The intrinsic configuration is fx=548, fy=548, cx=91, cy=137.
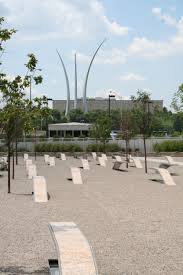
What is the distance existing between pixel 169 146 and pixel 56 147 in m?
12.1

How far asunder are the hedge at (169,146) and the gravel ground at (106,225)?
37587 millimetres

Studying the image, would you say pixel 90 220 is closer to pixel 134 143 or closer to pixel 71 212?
pixel 71 212

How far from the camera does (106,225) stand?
11586 mm

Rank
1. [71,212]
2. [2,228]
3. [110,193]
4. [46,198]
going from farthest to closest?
[110,193] < [46,198] < [71,212] < [2,228]

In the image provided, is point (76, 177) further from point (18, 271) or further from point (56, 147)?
point (56, 147)

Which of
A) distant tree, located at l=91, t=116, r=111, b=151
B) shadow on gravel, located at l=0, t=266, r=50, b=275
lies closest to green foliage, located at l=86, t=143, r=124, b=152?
distant tree, located at l=91, t=116, r=111, b=151

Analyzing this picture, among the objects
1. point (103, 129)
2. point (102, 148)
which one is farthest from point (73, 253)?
point (102, 148)

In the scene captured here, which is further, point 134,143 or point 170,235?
point 134,143

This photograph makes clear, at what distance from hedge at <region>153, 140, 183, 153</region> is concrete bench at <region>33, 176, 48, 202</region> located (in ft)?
137

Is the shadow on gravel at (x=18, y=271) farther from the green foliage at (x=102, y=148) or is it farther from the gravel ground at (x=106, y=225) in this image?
the green foliage at (x=102, y=148)

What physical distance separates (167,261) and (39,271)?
1.94m

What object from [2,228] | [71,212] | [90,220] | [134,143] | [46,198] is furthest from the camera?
Answer: [134,143]

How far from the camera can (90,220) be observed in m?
12.3

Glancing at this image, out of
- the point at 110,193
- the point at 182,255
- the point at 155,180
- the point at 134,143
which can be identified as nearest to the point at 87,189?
the point at 110,193
